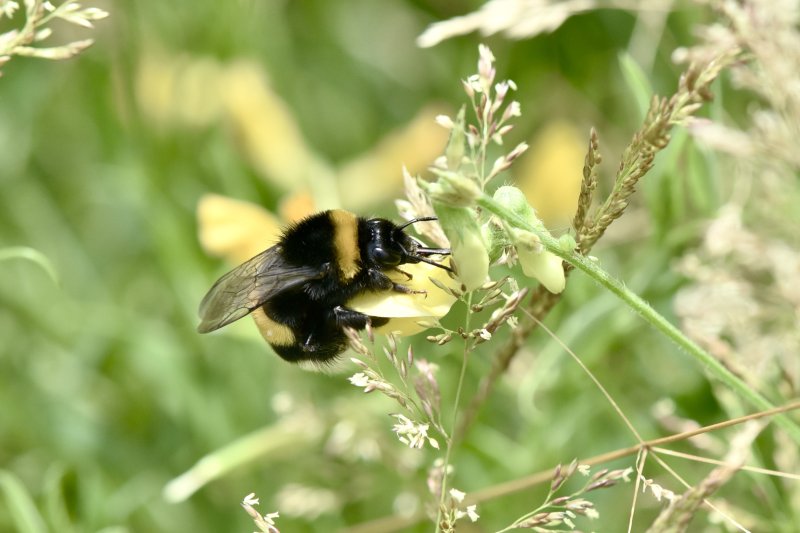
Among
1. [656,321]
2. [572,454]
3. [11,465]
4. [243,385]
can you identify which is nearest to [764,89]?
[656,321]

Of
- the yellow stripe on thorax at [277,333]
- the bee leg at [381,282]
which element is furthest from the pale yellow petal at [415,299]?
the yellow stripe on thorax at [277,333]

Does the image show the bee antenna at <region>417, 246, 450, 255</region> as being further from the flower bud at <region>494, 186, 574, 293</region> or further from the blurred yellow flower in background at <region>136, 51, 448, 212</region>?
the blurred yellow flower in background at <region>136, 51, 448, 212</region>

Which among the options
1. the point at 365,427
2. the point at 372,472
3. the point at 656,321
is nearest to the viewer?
the point at 656,321

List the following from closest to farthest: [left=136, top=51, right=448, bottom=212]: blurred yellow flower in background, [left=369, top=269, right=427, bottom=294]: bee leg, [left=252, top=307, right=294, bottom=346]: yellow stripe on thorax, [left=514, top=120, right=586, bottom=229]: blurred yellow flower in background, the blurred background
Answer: [left=369, top=269, right=427, bottom=294]: bee leg → [left=252, top=307, right=294, bottom=346]: yellow stripe on thorax → the blurred background → [left=514, top=120, right=586, bottom=229]: blurred yellow flower in background → [left=136, top=51, right=448, bottom=212]: blurred yellow flower in background

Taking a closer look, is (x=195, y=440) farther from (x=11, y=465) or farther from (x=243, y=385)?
(x=11, y=465)

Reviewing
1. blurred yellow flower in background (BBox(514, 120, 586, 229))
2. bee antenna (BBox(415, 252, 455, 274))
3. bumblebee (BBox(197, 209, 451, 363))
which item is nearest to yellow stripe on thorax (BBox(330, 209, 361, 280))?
bumblebee (BBox(197, 209, 451, 363))

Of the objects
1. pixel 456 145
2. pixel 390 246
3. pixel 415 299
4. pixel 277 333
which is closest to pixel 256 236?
pixel 277 333

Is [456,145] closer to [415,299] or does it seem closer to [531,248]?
[531,248]
